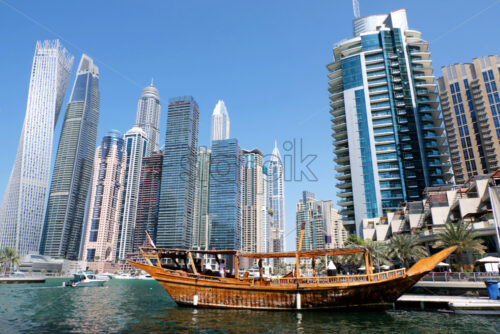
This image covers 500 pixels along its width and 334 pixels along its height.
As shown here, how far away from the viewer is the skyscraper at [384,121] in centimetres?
7338

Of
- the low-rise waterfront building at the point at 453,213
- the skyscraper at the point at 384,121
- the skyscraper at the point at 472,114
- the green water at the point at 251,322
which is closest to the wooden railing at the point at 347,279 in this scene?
the green water at the point at 251,322

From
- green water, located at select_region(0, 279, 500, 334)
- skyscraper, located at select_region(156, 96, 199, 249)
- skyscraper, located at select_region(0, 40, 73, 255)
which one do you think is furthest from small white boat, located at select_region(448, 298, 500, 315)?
skyscraper, located at select_region(0, 40, 73, 255)

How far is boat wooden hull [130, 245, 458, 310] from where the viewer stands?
71.8 feet

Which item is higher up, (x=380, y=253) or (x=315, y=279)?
(x=380, y=253)

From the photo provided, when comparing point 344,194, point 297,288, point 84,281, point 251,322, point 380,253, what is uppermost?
point 344,194

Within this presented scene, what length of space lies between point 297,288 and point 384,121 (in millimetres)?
66777

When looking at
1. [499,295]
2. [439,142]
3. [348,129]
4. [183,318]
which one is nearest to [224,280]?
[183,318]

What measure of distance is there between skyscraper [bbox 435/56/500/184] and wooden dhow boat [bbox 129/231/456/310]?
329ft

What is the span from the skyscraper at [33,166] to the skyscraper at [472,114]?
7580 inches

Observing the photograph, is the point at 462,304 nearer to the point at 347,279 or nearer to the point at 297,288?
the point at 347,279

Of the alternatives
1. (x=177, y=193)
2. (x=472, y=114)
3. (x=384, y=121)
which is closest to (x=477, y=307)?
(x=384, y=121)

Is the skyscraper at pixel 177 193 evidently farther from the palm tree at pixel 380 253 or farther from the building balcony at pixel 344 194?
the palm tree at pixel 380 253

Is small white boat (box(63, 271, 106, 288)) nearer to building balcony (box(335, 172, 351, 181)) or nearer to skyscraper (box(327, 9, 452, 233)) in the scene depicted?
skyscraper (box(327, 9, 452, 233))

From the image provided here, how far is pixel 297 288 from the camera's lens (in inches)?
890
